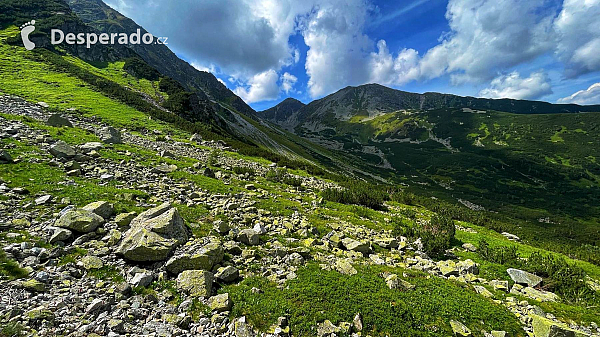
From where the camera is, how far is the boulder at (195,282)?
813cm

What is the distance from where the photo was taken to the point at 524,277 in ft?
40.7

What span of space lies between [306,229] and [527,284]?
1235cm

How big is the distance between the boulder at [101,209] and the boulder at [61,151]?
10.1 meters

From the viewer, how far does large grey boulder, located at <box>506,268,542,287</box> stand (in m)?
12.0

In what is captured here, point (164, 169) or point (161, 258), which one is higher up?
point (164, 169)

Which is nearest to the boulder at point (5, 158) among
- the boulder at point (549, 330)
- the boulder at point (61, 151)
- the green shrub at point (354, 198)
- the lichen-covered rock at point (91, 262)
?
the boulder at point (61, 151)

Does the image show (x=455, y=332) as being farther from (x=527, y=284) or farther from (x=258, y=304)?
(x=527, y=284)

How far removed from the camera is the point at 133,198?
14.1 meters

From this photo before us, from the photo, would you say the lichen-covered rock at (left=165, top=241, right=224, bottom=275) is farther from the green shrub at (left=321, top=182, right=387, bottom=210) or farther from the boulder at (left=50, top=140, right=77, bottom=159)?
the green shrub at (left=321, top=182, right=387, bottom=210)

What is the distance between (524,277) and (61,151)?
31926 millimetres

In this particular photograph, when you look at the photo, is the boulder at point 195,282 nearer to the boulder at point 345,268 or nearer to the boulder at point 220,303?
the boulder at point 220,303

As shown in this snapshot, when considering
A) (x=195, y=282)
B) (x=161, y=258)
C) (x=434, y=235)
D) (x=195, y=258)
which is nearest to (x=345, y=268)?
(x=195, y=282)

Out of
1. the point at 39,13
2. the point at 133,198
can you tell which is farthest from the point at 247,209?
the point at 39,13

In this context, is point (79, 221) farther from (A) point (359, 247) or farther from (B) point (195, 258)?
(A) point (359, 247)
